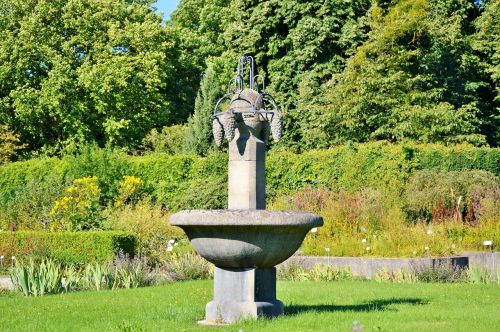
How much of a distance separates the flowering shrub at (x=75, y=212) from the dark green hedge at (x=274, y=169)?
3164mm

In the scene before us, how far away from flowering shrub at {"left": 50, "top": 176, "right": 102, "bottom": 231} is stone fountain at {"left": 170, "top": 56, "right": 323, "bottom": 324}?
10215 millimetres

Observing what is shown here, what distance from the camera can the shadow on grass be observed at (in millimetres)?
10258

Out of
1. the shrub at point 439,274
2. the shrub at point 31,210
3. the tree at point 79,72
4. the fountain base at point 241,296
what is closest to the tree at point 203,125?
the tree at point 79,72

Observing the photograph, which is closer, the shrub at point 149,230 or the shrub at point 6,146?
the shrub at point 149,230

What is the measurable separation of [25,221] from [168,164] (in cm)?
722

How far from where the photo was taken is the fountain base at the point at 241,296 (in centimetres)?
938

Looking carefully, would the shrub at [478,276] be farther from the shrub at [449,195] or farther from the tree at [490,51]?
the tree at [490,51]

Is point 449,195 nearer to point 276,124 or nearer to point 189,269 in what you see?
point 189,269

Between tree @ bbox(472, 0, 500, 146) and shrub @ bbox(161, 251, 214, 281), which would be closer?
shrub @ bbox(161, 251, 214, 281)

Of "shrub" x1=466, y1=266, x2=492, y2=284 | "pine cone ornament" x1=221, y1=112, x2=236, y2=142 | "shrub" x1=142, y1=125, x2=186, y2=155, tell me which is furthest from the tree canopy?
"pine cone ornament" x1=221, y1=112, x2=236, y2=142

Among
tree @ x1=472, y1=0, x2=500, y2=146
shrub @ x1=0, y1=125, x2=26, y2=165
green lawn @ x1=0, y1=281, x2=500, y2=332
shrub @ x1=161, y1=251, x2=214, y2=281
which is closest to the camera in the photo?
green lawn @ x1=0, y1=281, x2=500, y2=332

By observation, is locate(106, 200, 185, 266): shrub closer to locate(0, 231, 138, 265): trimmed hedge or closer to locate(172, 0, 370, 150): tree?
locate(0, 231, 138, 265): trimmed hedge

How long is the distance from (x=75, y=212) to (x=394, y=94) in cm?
1291

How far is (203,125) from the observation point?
33.5 m
